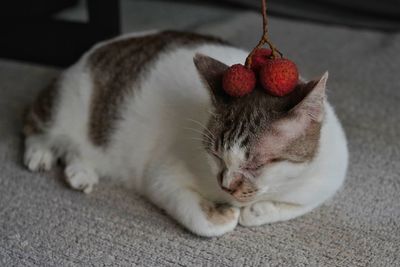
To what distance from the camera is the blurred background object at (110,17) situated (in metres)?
2.56

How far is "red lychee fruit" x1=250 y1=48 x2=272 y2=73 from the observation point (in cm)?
132

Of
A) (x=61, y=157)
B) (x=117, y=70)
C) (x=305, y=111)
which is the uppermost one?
(x=305, y=111)

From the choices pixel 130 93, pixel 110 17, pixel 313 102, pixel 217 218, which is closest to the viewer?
pixel 313 102

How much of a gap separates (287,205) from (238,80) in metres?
0.48

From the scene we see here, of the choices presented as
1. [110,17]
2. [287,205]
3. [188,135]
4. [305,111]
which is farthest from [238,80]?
[110,17]

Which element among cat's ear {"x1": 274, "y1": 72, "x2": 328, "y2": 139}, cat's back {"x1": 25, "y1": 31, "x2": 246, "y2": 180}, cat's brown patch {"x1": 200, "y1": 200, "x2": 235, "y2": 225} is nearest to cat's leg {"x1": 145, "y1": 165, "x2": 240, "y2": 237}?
cat's brown patch {"x1": 200, "y1": 200, "x2": 235, "y2": 225}

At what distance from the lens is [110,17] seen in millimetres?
2459

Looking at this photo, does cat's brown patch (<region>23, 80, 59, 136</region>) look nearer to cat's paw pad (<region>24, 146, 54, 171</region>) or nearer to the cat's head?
cat's paw pad (<region>24, 146, 54, 171</region>)

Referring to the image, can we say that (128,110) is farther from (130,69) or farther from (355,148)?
(355,148)

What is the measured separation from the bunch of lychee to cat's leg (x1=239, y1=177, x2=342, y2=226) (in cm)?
36

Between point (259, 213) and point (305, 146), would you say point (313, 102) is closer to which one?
point (305, 146)

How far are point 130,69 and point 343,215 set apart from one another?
0.85 meters

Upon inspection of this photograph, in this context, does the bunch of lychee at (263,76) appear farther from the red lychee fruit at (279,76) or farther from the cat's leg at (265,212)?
the cat's leg at (265,212)

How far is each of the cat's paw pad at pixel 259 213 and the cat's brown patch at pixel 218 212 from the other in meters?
0.04
